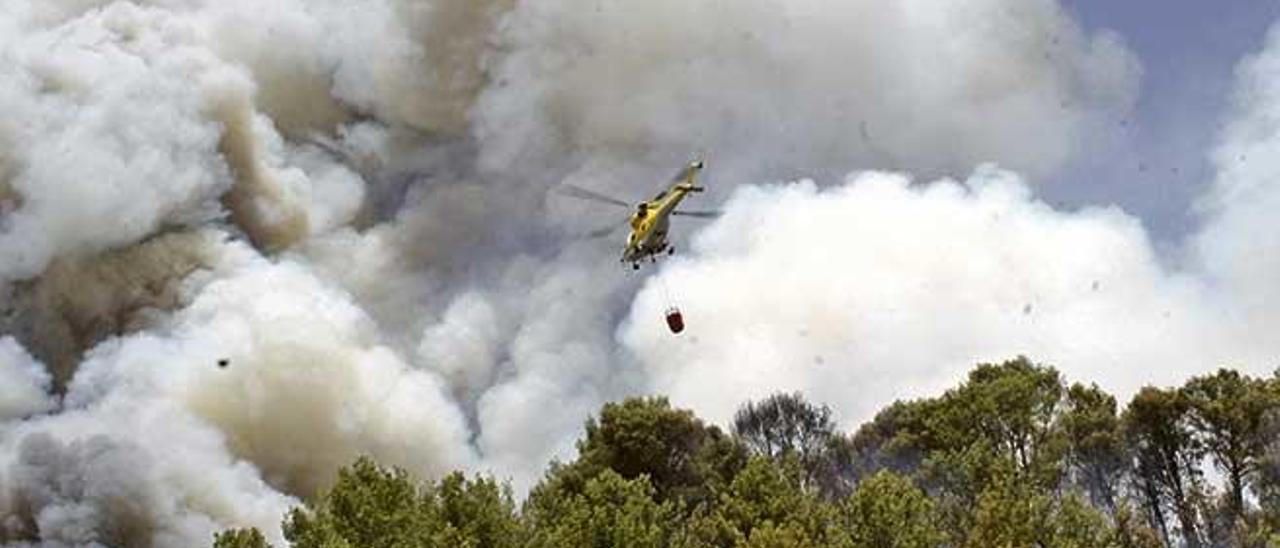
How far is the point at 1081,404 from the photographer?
241 feet

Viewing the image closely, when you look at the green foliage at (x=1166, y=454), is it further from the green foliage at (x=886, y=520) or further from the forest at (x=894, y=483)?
the green foliage at (x=886, y=520)

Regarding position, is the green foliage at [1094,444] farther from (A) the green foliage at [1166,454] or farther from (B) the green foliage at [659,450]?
(B) the green foliage at [659,450]

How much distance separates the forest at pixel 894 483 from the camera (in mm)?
40156

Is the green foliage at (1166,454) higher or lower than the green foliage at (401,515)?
higher

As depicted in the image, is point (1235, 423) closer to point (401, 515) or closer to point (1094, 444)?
point (1094, 444)

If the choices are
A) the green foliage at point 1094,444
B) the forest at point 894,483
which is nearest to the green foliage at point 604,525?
the forest at point 894,483

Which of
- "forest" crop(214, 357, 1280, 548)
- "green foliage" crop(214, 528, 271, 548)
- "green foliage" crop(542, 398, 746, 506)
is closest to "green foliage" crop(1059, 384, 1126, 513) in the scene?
"forest" crop(214, 357, 1280, 548)

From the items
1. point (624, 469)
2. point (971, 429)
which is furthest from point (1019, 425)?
point (624, 469)

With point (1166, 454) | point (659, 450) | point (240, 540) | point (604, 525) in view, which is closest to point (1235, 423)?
point (1166, 454)

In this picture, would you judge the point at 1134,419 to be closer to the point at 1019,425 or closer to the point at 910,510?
the point at 1019,425

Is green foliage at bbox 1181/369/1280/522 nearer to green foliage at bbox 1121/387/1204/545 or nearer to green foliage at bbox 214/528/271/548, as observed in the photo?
green foliage at bbox 1121/387/1204/545

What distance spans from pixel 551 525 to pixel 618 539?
4862 mm

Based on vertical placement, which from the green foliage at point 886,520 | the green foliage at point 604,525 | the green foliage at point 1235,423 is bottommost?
the green foliage at point 886,520

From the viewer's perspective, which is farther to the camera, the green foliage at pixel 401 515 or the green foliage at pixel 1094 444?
the green foliage at pixel 1094 444
